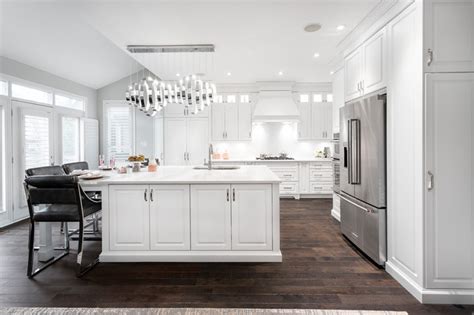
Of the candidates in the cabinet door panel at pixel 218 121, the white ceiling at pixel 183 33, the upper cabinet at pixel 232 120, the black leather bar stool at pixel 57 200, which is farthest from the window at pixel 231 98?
the black leather bar stool at pixel 57 200

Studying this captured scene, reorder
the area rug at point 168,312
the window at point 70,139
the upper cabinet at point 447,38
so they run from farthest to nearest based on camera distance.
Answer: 1. the window at point 70,139
2. the upper cabinet at point 447,38
3. the area rug at point 168,312

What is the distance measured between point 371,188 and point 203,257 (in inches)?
77.5

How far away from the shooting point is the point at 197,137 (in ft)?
21.1

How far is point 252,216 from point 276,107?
3.94 meters

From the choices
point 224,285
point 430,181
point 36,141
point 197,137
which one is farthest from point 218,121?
point 430,181

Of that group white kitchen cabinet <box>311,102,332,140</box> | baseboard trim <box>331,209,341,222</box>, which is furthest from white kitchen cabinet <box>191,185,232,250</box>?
white kitchen cabinet <box>311,102,332,140</box>

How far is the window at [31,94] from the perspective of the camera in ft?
14.1

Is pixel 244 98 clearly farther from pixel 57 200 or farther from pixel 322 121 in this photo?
pixel 57 200

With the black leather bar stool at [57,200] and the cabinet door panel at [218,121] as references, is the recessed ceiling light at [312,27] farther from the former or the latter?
the black leather bar stool at [57,200]

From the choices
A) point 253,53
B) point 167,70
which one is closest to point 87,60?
point 167,70

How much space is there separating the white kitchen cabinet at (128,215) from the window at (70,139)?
3.54 metres

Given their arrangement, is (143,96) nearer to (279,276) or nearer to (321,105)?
(279,276)

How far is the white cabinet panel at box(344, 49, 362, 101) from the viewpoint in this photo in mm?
3091

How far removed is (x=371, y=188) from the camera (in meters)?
2.69
